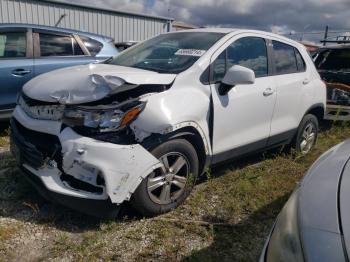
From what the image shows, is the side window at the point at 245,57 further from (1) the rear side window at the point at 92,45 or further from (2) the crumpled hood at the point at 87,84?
(1) the rear side window at the point at 92,45

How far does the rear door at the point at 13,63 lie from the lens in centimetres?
489

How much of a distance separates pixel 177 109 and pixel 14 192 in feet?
5.73

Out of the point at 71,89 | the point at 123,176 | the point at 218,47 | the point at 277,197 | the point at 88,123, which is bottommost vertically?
the point at 277,197

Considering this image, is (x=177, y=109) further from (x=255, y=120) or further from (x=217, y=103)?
(x=255, y=120)

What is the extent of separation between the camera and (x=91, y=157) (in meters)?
2.62

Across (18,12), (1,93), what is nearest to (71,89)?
(1,93)

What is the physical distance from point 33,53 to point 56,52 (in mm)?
368

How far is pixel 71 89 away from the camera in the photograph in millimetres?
2836

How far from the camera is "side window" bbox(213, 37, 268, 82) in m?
3.44

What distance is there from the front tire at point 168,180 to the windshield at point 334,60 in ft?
16.9

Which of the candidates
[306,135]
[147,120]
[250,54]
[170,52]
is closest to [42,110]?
[147,120]

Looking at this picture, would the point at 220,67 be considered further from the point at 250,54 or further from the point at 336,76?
the point at 336,76

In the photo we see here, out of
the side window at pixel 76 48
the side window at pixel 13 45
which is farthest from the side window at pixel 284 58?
the side window at pixel 13 45

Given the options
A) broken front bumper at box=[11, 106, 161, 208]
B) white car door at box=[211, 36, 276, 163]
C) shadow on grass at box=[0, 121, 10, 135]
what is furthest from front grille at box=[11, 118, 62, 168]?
shadow on grass at box=[0, 121, 10, 135]
